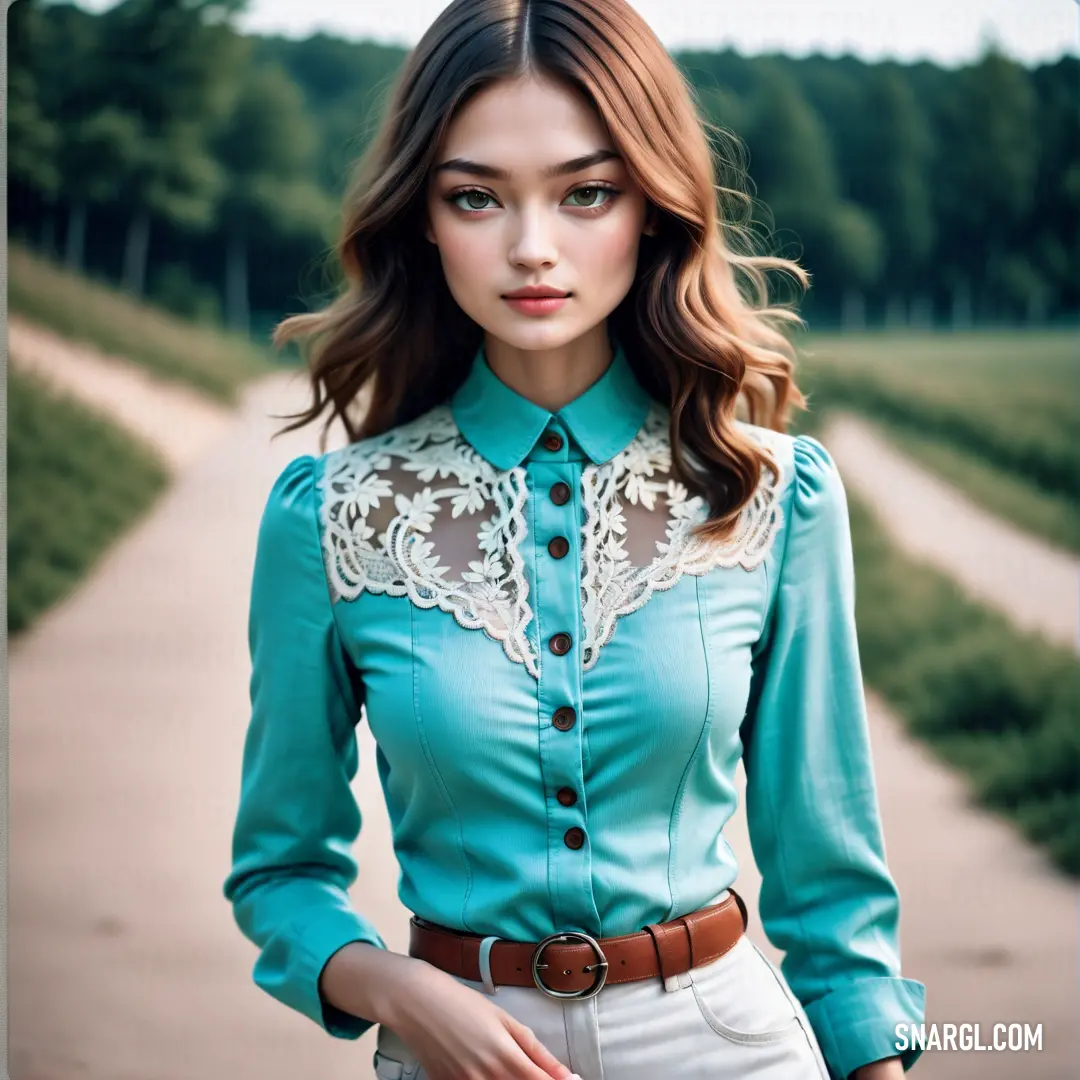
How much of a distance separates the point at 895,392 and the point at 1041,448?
1.37ft

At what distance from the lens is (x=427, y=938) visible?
3.85 ft

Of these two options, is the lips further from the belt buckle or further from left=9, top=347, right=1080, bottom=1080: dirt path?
left=9, top=347, right=1080, bottom=1080: dirt path

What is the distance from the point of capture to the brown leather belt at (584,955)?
110 cm

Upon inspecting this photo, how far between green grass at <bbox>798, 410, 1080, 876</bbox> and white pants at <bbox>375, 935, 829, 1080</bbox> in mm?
2470

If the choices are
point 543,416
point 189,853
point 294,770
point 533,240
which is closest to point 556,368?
point 543,416

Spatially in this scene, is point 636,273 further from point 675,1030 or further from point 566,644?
point 675,1030

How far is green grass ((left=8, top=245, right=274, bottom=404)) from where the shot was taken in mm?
3611

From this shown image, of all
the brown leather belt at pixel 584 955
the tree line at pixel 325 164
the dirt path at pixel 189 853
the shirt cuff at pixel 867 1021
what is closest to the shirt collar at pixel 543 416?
the brown leather belt at pixel 584 955

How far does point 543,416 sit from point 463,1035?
0.56m

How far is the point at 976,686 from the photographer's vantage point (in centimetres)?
357

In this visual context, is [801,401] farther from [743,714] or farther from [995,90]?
[995,90]

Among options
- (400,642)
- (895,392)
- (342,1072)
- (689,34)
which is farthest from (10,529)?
(400,642)

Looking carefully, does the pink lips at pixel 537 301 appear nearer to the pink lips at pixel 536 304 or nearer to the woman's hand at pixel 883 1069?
the pink lips at pixel 536 304

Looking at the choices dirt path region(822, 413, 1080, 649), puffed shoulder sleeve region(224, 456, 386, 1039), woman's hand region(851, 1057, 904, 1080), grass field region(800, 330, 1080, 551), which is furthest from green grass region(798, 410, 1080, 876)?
puffed shoulder sleeve region(224, 456, 386, 1039)
